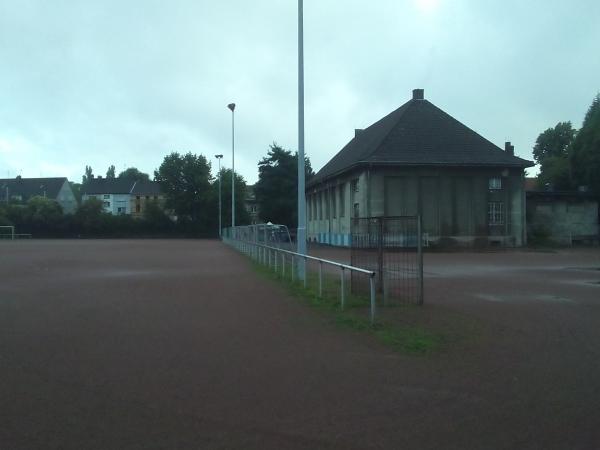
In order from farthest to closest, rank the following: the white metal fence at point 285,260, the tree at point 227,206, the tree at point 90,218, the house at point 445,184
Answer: the tree at point 90,218 < the tree at point 227,206 < the house at point 445,184 < the white metal fence at point 285,260

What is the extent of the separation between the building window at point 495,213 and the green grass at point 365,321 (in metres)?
28.0

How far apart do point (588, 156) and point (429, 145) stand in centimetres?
1701

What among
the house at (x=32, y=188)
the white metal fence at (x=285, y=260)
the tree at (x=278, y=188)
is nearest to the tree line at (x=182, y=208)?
the tree at (x=278, y=188)

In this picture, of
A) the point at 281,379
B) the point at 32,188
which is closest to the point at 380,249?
the point at 281,379

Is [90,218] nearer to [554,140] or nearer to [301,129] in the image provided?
[554,140]

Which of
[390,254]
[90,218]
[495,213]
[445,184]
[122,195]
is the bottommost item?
[390,254]

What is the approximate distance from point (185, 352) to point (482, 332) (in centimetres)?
427

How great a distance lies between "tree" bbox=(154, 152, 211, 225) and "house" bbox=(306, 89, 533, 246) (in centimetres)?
4384

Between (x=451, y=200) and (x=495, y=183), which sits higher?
(x=495, y=183)

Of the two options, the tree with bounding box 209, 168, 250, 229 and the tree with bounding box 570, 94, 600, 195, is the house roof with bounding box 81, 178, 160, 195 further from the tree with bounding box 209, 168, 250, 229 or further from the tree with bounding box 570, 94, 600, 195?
the tree with bounding box 570, 94, 600, 195

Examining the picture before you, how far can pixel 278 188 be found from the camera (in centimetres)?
7169

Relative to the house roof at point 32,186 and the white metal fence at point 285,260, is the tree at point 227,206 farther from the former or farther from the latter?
the white metal fence at point 285,260

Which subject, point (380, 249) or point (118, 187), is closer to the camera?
point (380, 249)

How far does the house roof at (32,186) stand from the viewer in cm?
10556
